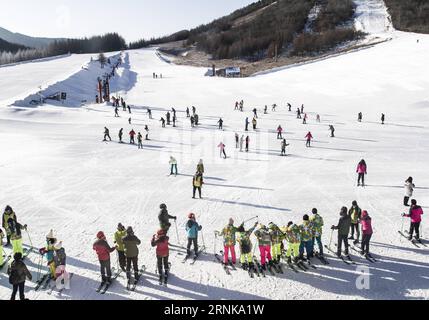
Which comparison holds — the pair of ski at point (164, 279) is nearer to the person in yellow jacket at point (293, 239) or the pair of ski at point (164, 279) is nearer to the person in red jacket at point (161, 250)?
the person in red jacket at point (161, 250)

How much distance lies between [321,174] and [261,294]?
10915 millimetres

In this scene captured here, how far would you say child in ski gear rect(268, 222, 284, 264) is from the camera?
9453 mm

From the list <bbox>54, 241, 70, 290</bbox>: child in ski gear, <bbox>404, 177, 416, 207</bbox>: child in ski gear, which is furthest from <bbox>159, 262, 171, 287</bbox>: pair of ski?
<bbox>404, 177, 416, 207</bbox>: child in ski gear

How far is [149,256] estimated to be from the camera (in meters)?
10.3

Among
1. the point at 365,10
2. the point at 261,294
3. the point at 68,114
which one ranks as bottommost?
the point at 261,294

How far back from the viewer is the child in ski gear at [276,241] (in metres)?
9.45

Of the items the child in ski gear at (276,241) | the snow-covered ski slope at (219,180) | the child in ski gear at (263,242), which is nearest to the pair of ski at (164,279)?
the snow-covered ski slope at (219,180)

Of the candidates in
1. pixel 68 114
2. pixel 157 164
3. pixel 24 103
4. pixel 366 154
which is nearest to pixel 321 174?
pixel 366 154

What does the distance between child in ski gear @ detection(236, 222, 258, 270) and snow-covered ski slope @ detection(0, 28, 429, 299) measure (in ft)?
1.07

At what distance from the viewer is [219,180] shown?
17.6 m

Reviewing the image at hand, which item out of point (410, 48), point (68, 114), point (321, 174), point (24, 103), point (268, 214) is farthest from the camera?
point (410, 48)

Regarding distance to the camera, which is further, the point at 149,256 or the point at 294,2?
the point at 294,2

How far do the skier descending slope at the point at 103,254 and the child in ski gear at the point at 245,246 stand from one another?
2.90 m

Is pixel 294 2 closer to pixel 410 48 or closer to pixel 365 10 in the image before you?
pixel 365 10
